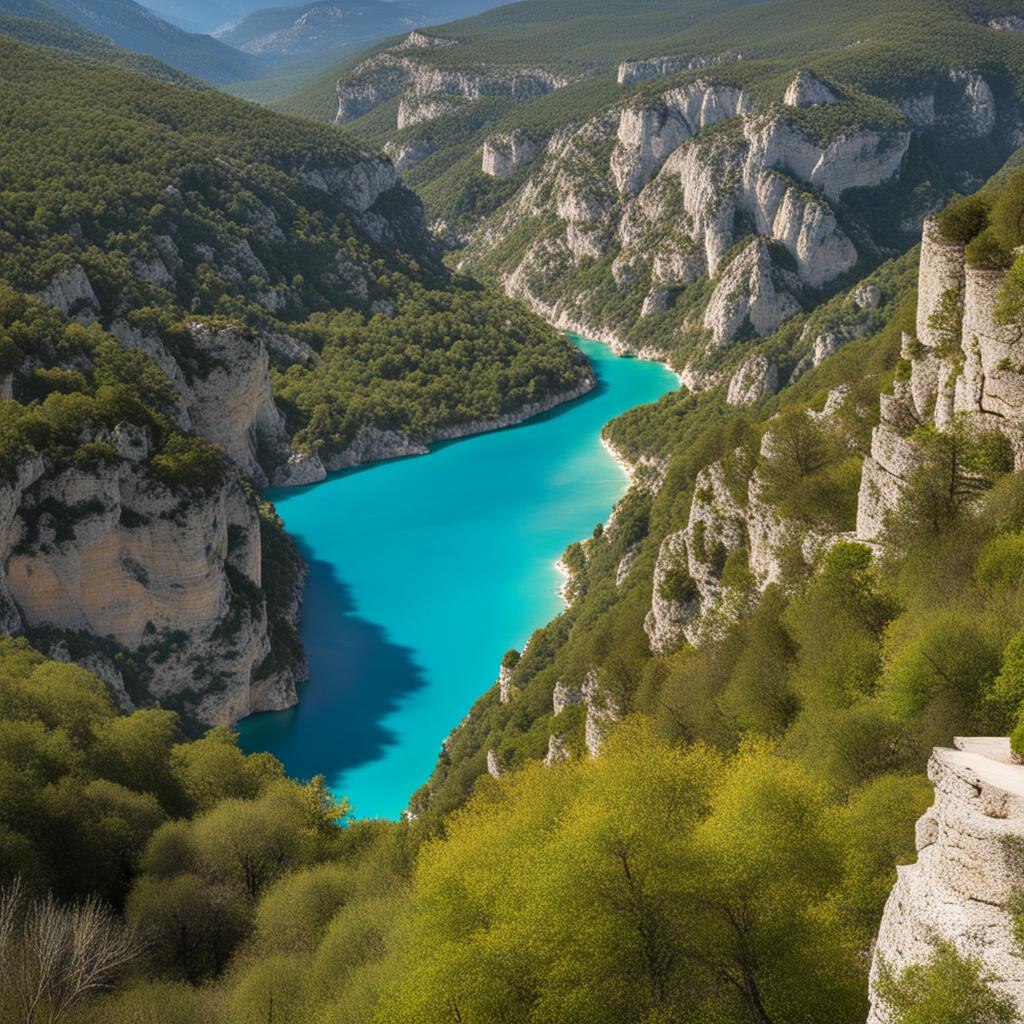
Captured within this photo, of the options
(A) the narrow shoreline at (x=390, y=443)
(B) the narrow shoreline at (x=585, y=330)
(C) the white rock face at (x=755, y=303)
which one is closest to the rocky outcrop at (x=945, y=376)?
(A) the narrow shoreline at (x=390, y=443)

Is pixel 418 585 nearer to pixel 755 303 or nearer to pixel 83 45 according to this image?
pixel 755 303

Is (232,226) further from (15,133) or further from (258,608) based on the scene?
(258,608)

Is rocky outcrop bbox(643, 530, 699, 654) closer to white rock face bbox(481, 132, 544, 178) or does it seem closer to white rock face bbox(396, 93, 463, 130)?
white rock face bbox(481, 132, 544, 178)

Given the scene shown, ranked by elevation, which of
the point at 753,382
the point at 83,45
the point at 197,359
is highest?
the point at 83,45

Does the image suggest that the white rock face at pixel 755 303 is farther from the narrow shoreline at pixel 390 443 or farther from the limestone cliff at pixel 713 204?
the narrow shoreline at pixel 390 443

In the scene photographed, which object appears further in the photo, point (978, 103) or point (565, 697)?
point (978, 103)

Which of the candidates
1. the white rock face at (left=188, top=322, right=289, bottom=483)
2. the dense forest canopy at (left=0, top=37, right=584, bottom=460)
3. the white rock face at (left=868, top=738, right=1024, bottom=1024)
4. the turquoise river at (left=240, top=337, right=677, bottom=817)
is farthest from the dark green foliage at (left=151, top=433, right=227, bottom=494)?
the white rock face at (left=868, top=738, right=1024, bottom=1024)

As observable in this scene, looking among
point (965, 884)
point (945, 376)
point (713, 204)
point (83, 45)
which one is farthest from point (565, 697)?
point (83, 45)

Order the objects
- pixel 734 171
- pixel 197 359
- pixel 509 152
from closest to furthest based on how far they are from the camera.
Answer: pixel 197 359 → pixel 734 171 → pixel 509 152
